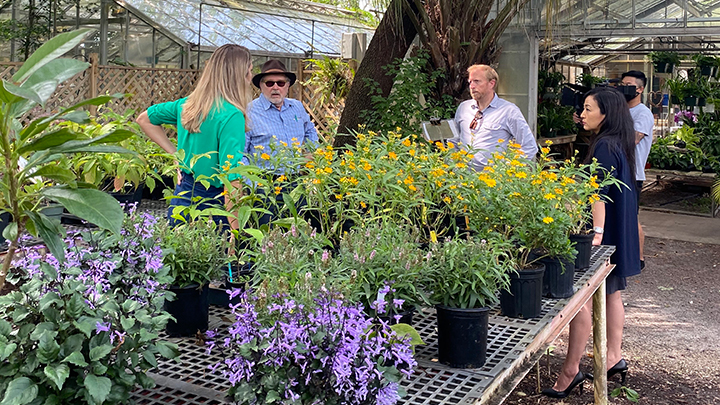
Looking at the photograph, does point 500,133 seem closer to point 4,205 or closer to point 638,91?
point 638,91

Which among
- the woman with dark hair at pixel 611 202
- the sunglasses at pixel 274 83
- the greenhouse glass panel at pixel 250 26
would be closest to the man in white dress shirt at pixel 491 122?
the woman with dark hair at pixel 611 202

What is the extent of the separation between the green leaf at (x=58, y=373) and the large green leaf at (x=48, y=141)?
39cm

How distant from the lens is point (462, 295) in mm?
1986

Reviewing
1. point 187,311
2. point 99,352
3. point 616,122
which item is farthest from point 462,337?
point 616,122

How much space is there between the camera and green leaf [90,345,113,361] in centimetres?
135

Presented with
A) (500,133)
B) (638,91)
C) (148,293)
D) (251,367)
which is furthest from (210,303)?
(638,91)

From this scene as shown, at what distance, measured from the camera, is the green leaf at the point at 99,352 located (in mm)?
1346

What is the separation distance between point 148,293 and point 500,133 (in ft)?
9.86

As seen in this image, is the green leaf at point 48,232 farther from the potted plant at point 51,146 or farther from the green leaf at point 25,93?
the green leaf at point 25,93

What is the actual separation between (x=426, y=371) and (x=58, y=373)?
36.6 inches

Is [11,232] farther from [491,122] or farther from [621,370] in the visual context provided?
[491,122]

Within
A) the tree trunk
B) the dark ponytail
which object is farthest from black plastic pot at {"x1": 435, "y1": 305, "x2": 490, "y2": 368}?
A: the tree trunk

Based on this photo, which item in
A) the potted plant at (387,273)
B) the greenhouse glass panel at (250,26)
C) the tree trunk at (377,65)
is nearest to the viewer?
the potted plant at (387,273)

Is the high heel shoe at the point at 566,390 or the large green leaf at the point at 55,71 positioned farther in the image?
the high heel shoe at the point at 566,390
